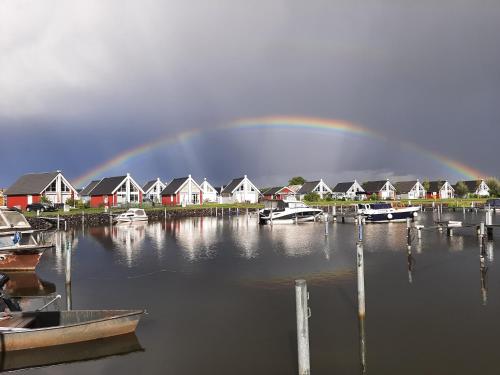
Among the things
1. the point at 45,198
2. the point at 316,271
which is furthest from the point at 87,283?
the point at 45,198

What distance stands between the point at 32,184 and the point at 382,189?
102670mm

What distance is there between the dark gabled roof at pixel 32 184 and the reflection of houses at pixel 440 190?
12341cm

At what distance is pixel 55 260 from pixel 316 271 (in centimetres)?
2250

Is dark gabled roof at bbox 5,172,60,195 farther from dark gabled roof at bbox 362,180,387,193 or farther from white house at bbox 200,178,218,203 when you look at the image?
dark gabled roof at bbox 362,180,387,193

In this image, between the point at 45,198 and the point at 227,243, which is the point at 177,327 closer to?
the point at 227,243

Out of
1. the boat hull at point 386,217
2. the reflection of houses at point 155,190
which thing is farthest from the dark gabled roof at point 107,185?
the boat hull at point 386,217

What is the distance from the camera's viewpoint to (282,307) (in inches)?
797

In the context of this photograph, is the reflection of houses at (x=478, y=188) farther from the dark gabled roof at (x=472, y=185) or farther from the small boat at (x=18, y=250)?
the small boat at (x=18, y=250)

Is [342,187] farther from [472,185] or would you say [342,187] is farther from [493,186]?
[493,186]

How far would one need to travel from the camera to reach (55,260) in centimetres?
3741

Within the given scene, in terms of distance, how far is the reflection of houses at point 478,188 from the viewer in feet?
527

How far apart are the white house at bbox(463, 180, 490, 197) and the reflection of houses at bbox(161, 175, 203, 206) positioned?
345 feet

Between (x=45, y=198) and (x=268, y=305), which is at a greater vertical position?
(x=45, y=198)

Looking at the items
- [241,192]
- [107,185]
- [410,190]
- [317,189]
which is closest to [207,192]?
[241,192]
